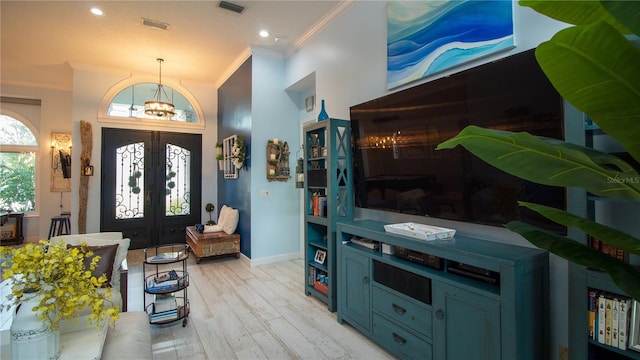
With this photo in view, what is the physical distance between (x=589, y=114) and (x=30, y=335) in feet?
6.64

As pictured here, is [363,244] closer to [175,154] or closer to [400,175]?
[400,175]

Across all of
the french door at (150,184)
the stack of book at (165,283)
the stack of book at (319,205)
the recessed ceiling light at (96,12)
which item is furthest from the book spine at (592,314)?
the french door at (150,184)

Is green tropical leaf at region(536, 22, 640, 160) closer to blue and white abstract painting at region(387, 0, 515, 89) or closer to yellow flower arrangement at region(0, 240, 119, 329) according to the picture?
blue and white abstract painting at region(387, 0, 515, 89)

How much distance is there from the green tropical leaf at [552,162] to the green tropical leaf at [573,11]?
8.2 inches

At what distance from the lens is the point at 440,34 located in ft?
7.64

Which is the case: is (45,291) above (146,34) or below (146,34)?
below

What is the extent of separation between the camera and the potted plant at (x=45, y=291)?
130 cm

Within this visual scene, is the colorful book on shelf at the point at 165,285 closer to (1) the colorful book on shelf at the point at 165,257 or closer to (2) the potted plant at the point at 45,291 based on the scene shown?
(1) the colorful book on shelf at the point at 165,257

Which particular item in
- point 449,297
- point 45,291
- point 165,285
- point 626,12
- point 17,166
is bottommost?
point 165,285

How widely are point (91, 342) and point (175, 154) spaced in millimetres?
5118

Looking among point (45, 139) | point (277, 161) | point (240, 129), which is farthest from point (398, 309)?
point (45, 139)

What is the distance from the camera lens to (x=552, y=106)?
1.55m

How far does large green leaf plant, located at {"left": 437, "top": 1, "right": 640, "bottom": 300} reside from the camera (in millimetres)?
465

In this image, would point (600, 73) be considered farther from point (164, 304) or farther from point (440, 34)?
point (164, 304)
